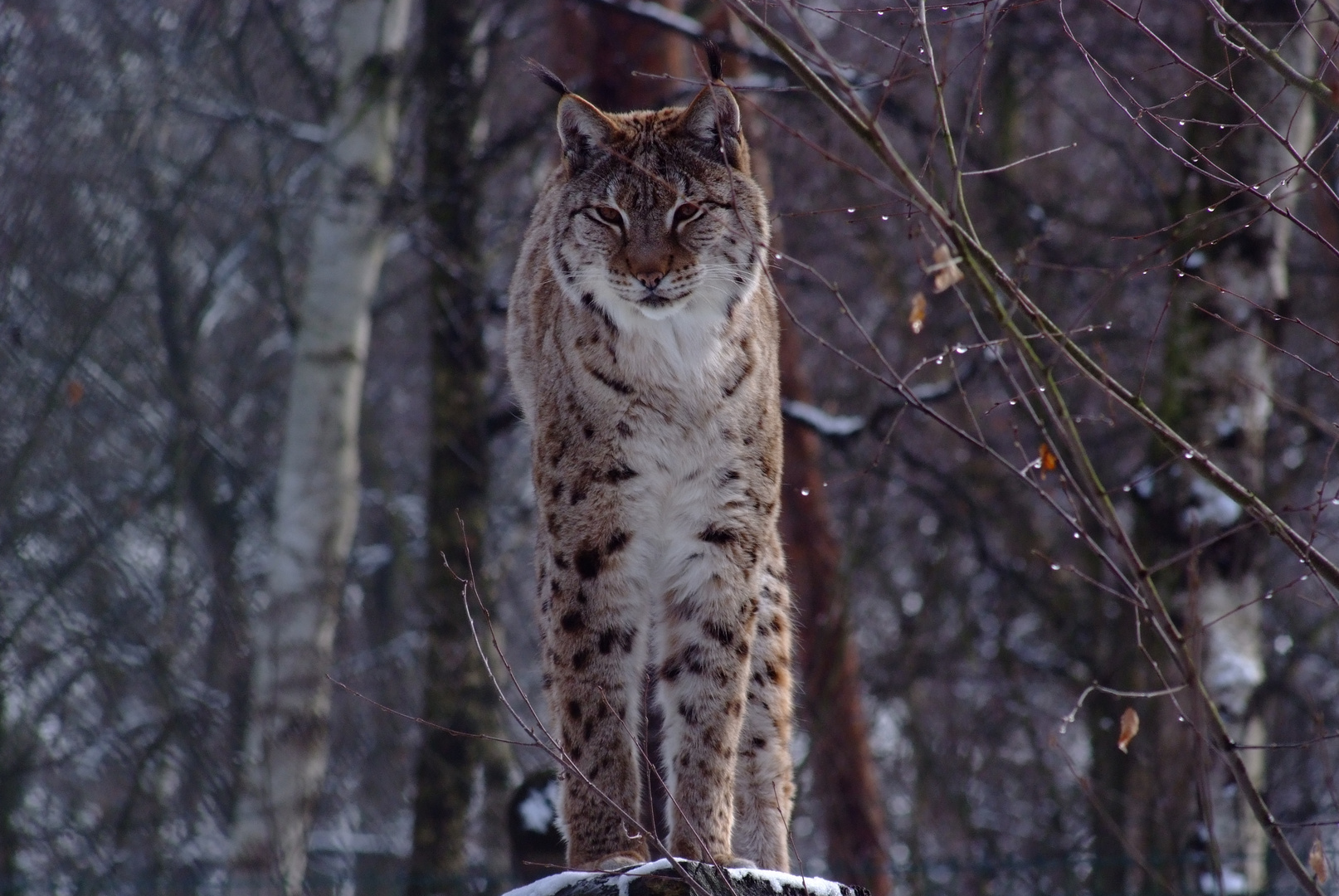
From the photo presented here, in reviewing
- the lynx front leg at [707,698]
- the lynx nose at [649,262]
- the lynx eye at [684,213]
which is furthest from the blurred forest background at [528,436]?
the lynx nose at [649,262]

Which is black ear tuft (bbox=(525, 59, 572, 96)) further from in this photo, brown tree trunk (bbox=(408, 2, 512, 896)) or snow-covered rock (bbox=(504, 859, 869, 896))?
brown tree trunk (bbox=(408, 2, 512, 896))

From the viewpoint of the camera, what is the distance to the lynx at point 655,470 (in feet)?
12.9

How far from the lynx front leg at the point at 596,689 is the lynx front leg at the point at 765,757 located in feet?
1.73

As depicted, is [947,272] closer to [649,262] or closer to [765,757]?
[649,262]

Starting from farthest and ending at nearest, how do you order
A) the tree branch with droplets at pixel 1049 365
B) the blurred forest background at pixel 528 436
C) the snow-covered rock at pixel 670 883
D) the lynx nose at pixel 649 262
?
the blurred forest background at pixel 528 436
the lynx nose at pixel 649 262
the snow-covered rock at pixel 670 883
the tree branch with droplets at pixel 1049 365

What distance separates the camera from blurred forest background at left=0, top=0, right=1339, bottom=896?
674 cm

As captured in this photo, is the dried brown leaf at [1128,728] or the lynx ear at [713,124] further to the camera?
the lynx ear at [713,124]

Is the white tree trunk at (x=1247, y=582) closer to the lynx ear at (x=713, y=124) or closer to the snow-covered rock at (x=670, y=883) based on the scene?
the lynx ear at (x=713, y=124)

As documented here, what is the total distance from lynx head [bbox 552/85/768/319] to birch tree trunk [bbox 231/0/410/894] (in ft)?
14.4

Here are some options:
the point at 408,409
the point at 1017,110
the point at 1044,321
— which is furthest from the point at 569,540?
the point at 408,409

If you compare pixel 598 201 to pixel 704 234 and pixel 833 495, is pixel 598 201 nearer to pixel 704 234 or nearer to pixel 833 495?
pixel 704 234

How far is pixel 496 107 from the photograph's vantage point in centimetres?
1259

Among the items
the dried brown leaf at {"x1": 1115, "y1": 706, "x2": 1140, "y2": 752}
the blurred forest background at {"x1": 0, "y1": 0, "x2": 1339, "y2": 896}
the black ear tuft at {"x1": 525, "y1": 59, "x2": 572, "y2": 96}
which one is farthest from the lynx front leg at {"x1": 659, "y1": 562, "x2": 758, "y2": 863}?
the black ear tuft at {"x1": 525, "y1": 59, "x2": 572, "y2": 96}

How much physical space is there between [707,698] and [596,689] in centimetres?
32
